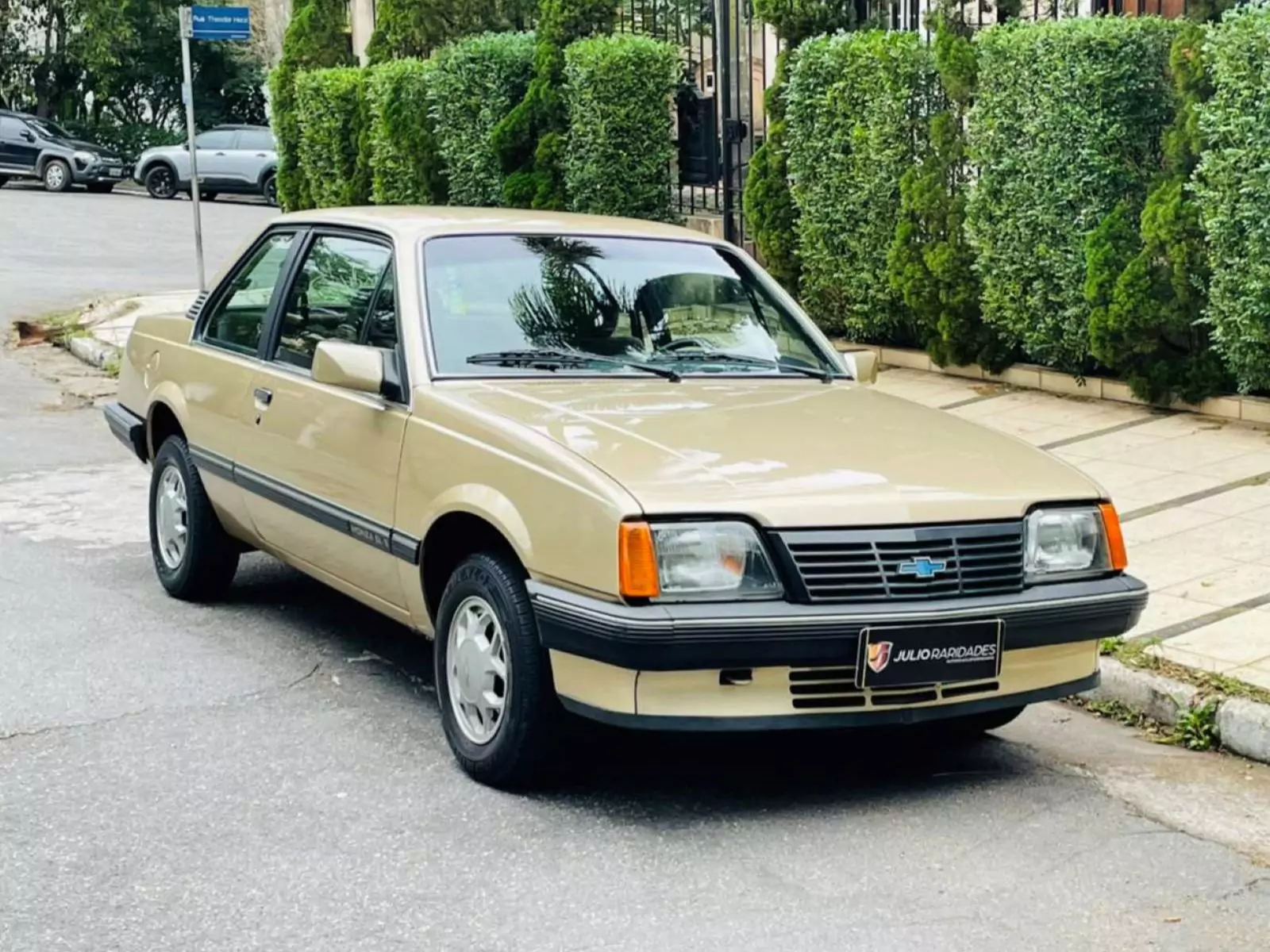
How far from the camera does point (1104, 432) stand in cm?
980

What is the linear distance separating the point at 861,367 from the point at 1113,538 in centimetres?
132

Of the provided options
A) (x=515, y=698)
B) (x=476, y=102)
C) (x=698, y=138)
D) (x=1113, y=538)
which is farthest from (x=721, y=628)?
(x=476, y=102)

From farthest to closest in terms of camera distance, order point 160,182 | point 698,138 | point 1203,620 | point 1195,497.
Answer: point 160,182, point 698,138, point 1195,497, point 1203,620

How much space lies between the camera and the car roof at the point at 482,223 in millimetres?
5875

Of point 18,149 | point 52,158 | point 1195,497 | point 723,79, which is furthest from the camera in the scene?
point 18,149

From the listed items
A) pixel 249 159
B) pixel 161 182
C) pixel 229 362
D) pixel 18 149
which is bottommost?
pixel 229 362

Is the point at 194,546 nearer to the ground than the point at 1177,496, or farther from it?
farther from it

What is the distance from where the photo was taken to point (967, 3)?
36.9 ft

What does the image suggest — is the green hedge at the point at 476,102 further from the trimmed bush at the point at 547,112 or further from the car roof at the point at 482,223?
the car roof at the point at 482,223

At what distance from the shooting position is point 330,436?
5.73 meters

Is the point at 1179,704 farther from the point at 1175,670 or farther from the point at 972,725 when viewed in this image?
the point at 972,725

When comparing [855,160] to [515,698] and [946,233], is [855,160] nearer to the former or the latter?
[946,233]

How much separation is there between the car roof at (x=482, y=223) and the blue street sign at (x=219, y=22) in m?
9.72

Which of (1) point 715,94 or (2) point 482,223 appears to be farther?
(1) point 715,94
